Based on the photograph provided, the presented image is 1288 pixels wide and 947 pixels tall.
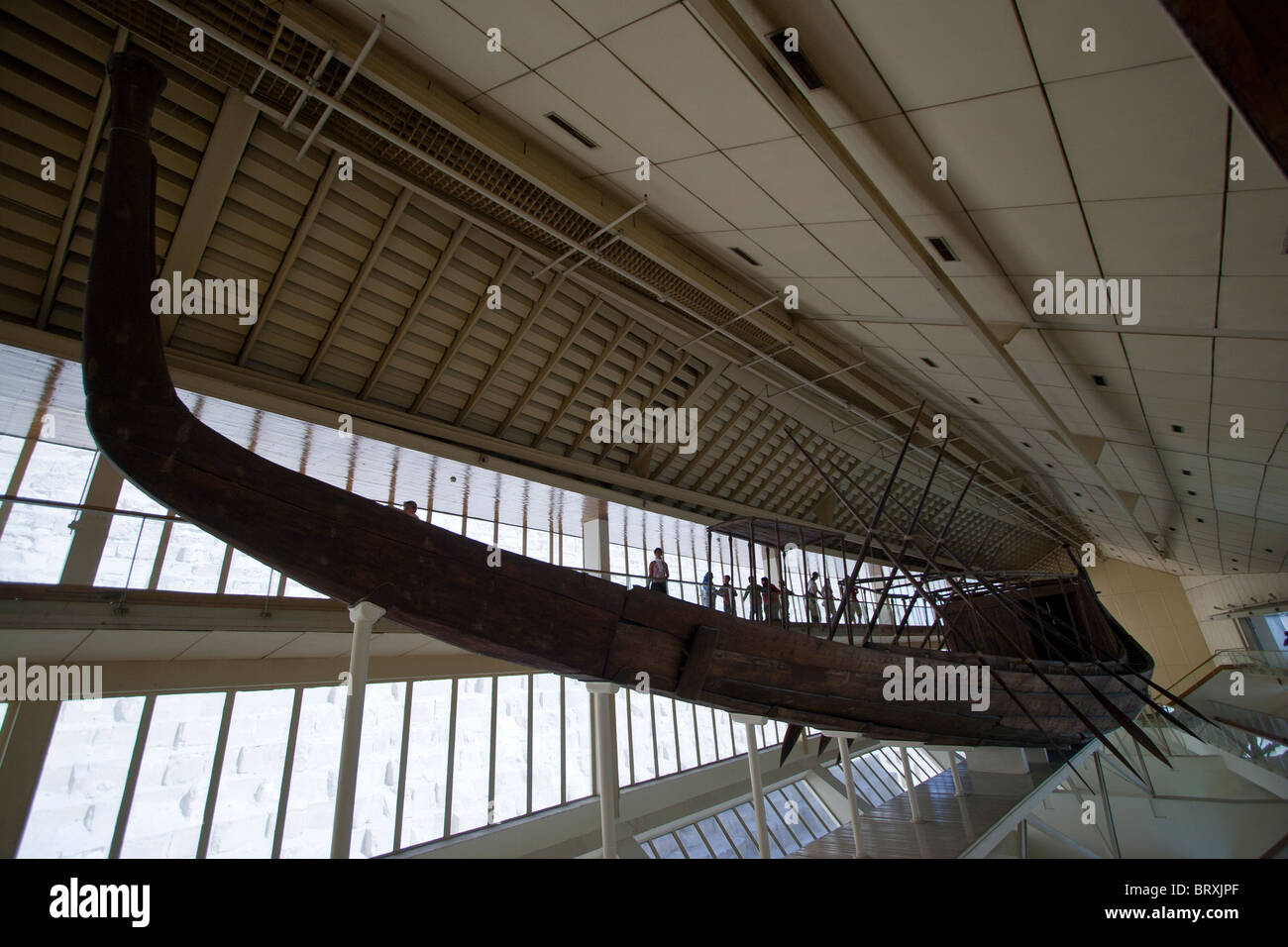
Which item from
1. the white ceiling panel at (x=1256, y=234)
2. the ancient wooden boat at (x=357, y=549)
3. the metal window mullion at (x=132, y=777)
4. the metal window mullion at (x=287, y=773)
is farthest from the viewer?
the metal window mullion at (x=287, y=773)

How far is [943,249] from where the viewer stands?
5.67 m

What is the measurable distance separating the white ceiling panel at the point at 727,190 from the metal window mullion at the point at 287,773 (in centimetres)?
1020

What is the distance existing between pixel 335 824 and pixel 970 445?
46.0 ft

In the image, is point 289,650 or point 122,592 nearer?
point 122,592

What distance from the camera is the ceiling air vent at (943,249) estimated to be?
552 centimetres

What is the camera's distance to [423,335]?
10156 millimetres

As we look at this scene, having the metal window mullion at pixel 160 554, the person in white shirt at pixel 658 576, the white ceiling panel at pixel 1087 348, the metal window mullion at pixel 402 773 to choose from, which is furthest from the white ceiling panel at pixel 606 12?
the metal window mullion at pixel 402 773

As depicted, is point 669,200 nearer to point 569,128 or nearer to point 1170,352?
point 569,128

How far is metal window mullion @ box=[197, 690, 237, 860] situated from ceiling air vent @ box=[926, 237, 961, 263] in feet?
38.4

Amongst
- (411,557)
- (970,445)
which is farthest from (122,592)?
(970,445)

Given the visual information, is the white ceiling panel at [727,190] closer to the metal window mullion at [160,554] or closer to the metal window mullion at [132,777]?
the metal window mullion at [160,554]

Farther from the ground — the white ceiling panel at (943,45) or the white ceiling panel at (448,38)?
the white ceiling panel at (448,38)

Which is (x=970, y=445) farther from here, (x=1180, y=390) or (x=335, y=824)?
(x=335, y=824)
